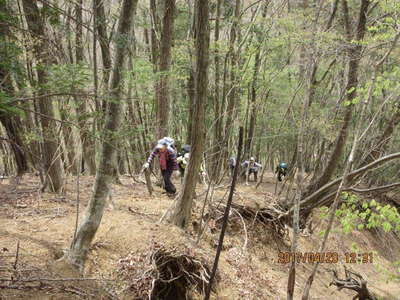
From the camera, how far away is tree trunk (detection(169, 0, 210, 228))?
464 centimetres

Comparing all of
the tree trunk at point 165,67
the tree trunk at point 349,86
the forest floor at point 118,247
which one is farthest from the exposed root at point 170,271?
the tree trunk at point 349,86

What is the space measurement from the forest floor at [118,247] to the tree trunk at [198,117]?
16.6 inches

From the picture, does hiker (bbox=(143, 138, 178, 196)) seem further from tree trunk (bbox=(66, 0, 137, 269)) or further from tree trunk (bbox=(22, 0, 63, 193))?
tree trunk (bbox=(66, 0, 137, 269))

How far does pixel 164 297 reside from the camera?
5.03 meters

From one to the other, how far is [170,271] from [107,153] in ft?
8.31

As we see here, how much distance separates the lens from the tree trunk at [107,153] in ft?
11.8

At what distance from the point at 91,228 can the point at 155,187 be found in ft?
19.1

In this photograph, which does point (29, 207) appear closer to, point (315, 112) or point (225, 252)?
point (225, 252)

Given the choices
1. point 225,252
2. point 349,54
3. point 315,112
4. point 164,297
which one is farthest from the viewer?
point 315,112

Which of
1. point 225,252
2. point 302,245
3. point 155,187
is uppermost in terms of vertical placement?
point 155,187

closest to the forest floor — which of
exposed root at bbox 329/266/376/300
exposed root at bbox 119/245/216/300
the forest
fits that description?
the forest

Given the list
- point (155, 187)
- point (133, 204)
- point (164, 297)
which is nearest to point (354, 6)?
point (155, 187)

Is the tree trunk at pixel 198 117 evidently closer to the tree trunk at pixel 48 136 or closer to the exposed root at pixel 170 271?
the exposed root at pixel 170 271

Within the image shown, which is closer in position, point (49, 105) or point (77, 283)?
point (77, 283)
